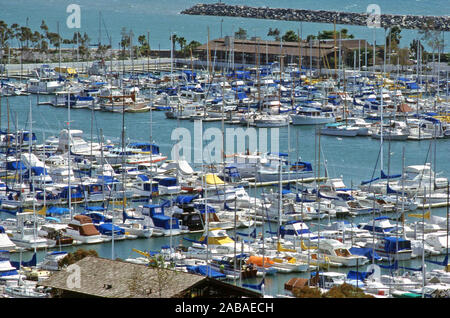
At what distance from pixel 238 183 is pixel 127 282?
1616 cm

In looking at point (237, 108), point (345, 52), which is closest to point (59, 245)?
point (237, 108)

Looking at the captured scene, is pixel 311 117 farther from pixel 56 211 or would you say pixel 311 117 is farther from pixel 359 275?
pixel 359 275

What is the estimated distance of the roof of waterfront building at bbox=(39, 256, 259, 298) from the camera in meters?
14.3

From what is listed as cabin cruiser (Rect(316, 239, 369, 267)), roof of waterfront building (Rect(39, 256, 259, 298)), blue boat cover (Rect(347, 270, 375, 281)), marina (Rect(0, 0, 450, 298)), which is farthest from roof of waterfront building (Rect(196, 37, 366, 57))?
roof of waterfront building (Rect(39, 256, 259, 298))

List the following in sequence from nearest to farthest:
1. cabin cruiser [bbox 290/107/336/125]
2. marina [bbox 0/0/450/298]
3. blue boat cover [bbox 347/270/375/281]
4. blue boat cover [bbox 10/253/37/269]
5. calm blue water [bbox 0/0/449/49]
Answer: blue boat cover [bbox 347/270/375/281] < blue boat cover [bbox 10/253/37/269] < marina [bbox 0/0/450/298] < cabin cruiser [bbox 290/107/336/125] < calm blue water [bbox 0/0/449/49]

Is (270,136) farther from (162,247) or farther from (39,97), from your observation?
(162,247)

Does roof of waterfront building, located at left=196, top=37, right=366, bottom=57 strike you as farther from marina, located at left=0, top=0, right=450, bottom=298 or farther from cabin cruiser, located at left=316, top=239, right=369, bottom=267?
cabin cruiser, located at left=316, top=239, right=369, bottom=267

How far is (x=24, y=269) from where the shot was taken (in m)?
20.7

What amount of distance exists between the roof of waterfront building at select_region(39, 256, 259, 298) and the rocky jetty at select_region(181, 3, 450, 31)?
63.1m

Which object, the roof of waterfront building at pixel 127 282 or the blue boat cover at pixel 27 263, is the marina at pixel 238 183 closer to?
the blue boat cover at pixel 27 263

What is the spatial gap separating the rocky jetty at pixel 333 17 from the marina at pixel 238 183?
30.5 metres

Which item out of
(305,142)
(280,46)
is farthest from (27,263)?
(280,46)

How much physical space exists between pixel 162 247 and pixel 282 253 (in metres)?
2.59

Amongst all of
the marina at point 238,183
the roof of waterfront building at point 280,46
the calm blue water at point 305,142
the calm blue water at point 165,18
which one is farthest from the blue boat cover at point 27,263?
the calm blue water at point 165,18
